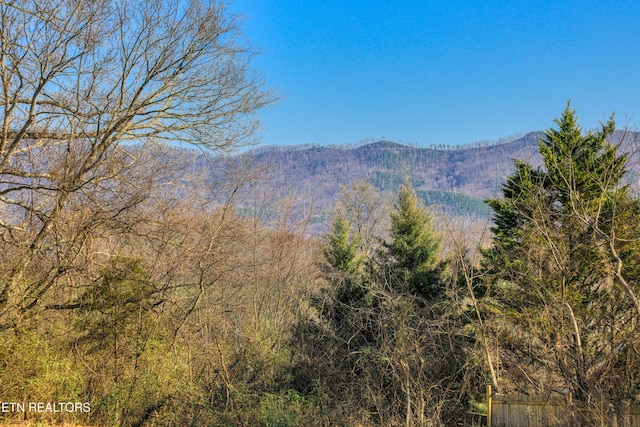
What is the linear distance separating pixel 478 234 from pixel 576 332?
4419 millimetres

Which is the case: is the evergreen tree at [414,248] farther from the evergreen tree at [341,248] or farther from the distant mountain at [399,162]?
the distant mountain at [399,162]

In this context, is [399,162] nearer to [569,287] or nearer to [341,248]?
[341,248]

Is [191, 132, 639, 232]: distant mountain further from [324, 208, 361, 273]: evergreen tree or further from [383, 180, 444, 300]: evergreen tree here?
[383, 180, 444, 300]: evergreen tree

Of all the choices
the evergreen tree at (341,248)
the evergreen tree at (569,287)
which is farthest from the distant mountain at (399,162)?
the evergreen tree at (569,287)

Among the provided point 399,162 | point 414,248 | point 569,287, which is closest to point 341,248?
point 414,248

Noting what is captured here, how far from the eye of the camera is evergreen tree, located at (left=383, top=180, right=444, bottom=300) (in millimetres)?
15516

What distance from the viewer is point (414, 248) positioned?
52.4 ft

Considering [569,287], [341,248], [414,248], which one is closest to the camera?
[569,287]

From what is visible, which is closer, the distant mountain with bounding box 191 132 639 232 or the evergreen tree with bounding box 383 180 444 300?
the evergreen tree with bounding box 383 180 444 300

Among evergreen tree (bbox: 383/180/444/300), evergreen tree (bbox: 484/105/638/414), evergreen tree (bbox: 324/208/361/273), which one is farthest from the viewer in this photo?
evergreen tree (bbox: 324/208/361/273)

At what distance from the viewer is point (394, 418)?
368 inches

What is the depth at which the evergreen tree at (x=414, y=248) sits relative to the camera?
50.9ft

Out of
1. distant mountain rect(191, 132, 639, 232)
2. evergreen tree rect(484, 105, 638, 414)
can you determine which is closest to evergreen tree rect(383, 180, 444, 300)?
evergreen tree rect(484, 105, 638, 414)

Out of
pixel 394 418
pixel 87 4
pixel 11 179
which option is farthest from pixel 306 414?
pixel 87 4
